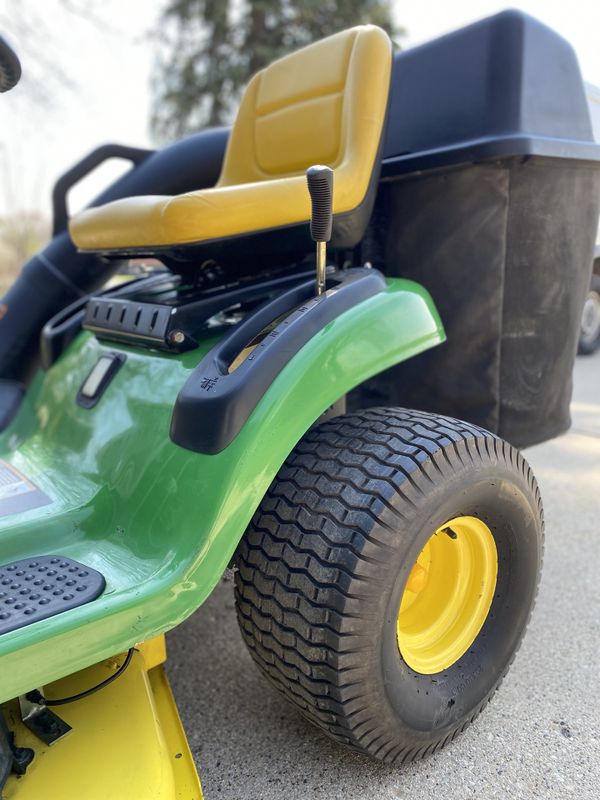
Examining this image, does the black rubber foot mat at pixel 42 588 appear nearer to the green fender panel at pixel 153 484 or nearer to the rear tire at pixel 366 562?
the green fender panel at pixel 153 484

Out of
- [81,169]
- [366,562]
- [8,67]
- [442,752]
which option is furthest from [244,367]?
[81,169]

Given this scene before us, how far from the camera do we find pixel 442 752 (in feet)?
4.22

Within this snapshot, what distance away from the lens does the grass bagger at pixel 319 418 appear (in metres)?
1.04

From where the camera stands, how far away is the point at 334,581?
1.06 m

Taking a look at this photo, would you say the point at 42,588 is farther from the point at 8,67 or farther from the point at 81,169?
the point at 81,169

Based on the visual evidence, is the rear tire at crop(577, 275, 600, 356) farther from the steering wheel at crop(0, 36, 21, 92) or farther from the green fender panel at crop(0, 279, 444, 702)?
the steering wheel at crop(0, 36, 21, 92)

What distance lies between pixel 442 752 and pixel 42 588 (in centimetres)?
84

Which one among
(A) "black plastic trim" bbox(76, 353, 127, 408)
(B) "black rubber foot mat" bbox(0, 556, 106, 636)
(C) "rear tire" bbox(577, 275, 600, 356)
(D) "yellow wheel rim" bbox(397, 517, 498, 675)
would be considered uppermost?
(A) "black plastic trim" bbox(76, 353, 127, 408)

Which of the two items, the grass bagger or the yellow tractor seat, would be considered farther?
the yellow tractor seat

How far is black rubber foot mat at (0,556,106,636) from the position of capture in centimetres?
91

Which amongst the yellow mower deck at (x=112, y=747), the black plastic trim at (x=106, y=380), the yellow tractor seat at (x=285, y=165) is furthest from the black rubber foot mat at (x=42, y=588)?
the yellow tractor seat at (x=285, y=165)

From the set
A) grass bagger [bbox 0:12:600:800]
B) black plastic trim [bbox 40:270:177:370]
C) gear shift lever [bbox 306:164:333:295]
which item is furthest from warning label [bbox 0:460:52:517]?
gear shift lever [bbox 306:164:333:295]

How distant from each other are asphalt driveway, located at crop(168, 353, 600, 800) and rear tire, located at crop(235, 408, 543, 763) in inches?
3.0

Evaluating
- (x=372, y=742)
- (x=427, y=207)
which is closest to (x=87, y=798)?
(x=372, y=742)
